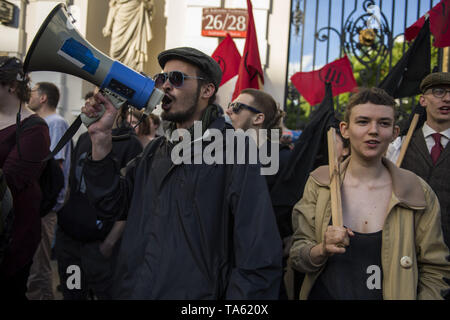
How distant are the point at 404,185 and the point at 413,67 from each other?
2.10 meters

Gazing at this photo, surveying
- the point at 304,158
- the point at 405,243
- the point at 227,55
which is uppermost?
the point at 227,55

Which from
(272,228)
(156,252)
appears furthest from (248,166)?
(156,252)

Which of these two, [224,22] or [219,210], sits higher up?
[224,22]

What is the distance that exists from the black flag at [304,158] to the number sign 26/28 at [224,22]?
3.77m

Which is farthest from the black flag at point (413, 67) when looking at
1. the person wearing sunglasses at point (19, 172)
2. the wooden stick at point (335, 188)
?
the person wearing sunglasses at point (19, 172)

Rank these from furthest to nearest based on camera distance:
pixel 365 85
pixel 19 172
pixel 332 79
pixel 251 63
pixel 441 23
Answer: pixel 365 85
pixel 332 79
pixel 251 63
pixel 441 23
pixel 19 172

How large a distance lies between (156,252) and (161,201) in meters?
0.20

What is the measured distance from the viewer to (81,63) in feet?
5.29

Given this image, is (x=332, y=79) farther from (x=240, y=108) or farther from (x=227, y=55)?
(x=240, y=108)

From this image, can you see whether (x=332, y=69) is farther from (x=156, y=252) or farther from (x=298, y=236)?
(x=156, y=252)

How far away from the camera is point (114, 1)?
701 centimetres

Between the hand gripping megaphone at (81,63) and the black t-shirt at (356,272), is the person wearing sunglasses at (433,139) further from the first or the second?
the hand gripping megaphone at (81,63)

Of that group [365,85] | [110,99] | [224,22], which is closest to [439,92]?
[110,99]

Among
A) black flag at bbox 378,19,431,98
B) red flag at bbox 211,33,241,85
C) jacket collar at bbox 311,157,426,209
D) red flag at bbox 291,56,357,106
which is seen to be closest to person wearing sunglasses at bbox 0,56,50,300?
jacket collar at bbox 311,157,426,209
